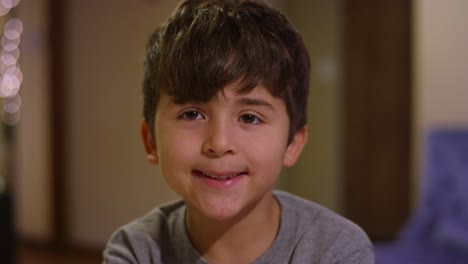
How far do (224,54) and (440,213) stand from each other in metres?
2.39

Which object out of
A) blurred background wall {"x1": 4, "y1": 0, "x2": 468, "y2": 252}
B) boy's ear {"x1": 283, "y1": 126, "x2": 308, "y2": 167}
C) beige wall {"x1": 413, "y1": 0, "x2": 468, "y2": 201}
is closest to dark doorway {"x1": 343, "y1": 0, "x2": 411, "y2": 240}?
blurred background wall {"x1": 4, "y1": 0, "x2": 468, "y2": 252}

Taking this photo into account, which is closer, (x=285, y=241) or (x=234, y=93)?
(x=234, y=93)

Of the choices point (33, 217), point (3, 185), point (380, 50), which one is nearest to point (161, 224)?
point (3, 185)

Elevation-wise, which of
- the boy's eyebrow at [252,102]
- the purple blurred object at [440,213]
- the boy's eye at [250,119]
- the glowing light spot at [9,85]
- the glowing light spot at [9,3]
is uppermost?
the glowing light spot at [9,3]

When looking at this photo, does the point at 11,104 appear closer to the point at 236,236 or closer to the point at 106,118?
the point at 106,118

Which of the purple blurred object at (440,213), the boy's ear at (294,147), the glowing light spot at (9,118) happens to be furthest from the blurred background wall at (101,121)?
the boy's ear at (294,147)

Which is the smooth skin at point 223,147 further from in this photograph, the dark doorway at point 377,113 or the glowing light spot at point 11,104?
the glowing light spot at point 11,104

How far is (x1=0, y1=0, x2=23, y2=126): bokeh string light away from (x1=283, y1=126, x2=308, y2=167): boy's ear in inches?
139

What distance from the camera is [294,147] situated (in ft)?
3.56

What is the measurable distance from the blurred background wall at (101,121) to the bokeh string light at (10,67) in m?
0.09

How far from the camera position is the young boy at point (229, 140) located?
90 centimetres

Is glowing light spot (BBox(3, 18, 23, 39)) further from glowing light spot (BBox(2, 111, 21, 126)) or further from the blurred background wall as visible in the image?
glowing light spot (BBox(2, 111, 21, 126))

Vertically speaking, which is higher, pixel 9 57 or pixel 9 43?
pixel 9 43

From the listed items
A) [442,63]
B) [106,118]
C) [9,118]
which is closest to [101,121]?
[106,118]
